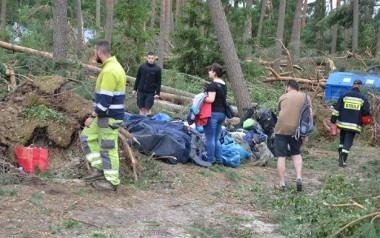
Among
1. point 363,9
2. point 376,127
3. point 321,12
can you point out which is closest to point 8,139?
point 376,127

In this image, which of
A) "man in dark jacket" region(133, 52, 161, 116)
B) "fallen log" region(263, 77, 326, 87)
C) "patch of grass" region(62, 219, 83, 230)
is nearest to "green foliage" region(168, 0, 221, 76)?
"fallen log" region(263, 77, 326, 87)

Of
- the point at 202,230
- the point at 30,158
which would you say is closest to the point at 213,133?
the point at 30,158

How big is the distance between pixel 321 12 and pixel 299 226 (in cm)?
3367

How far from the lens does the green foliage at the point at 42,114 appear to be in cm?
823

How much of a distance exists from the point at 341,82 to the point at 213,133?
8056mm

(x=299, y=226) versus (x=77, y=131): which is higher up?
(x=77, y=131)

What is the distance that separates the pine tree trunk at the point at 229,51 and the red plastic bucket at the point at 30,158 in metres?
6.57

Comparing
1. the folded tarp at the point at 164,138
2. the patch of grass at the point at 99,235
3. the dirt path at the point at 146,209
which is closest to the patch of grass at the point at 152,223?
the dirt path at the point at 146,209

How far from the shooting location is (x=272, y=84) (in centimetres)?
1941

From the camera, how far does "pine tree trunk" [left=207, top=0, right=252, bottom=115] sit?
13203 mm

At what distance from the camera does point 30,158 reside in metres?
7.51

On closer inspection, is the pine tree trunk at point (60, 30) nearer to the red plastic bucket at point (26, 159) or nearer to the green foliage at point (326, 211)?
the red plastic bucket at point (26, 159)

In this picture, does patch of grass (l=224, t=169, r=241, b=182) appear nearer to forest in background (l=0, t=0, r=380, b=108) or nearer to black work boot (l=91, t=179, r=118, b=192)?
black work boot (l=91, t=179, r=118, b=192)

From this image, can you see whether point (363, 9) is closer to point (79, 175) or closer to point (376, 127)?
point (376, 127)
